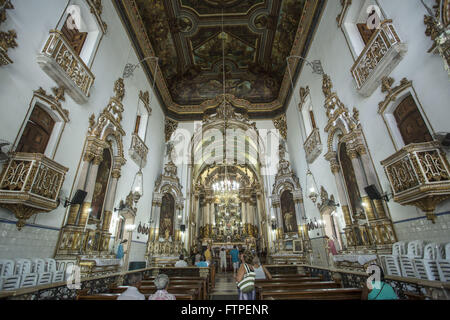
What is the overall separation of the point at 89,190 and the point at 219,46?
38.0ft

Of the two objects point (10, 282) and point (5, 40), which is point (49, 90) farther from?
point (10, 282)

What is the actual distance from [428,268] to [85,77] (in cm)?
903

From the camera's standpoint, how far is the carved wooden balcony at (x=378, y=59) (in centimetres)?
477

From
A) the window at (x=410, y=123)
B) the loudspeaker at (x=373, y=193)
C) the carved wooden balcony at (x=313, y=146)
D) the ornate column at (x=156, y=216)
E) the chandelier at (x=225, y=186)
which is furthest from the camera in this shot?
the chandelier at (x=225, y=186)

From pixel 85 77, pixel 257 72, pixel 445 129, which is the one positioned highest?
pixel 257 72

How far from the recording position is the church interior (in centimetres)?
393

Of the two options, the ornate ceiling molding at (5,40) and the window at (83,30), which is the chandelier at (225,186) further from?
the ornate ceiling molding at (5,40)

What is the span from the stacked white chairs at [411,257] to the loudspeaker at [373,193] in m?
1.29

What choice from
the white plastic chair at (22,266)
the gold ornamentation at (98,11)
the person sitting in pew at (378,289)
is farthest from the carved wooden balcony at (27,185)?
the person sitting in pew at (378,289)

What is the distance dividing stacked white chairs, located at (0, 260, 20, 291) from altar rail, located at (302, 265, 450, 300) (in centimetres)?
631

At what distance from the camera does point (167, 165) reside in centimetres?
1289

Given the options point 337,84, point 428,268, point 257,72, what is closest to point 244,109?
point 257,72

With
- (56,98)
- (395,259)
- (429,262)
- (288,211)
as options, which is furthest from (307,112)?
(56,98)
